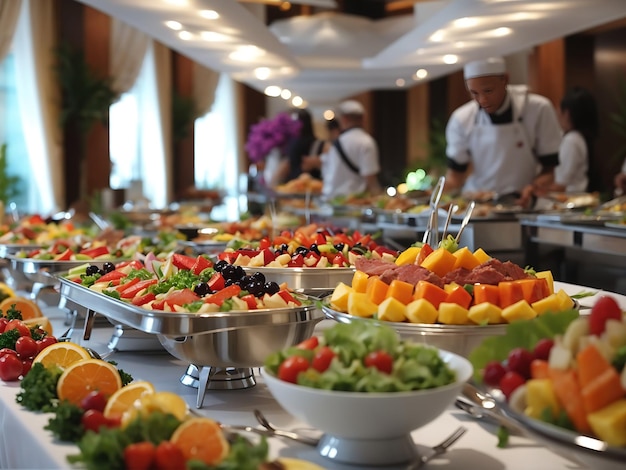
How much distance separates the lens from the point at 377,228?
16.1 feet

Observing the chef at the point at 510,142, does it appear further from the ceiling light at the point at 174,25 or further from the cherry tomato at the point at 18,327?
the cherry tomato at the point at 18,327

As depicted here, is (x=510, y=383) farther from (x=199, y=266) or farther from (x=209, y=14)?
(x=209, y=14)

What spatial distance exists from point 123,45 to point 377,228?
22.8ft

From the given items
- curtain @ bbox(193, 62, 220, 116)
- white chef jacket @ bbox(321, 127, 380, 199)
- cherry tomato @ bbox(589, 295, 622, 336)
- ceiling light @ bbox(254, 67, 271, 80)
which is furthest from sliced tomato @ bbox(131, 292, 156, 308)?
curtain @ bbox(193, 62, 220, 116)

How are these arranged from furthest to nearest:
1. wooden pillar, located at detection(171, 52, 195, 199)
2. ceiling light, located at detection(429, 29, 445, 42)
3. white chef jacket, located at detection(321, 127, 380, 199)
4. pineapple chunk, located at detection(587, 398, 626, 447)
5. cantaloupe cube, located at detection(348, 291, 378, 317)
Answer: wooden pillar, located at detection(171, 52, 195, 199) < white chef jacket, located at detection(321, 127, 380, 199) < ceiling light, located at detection(429, 29, 445, 42) < cantaloupe cube, located at detection(348, 291, 378, 317) < pineapple chunk, located at detection(587, 398, 626, 447)

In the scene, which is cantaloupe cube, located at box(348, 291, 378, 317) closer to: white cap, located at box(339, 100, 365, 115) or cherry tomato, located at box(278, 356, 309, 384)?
cherry tomato, located at box(278, 356, 309, 384)

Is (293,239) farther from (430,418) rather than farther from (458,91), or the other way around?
(458,91)

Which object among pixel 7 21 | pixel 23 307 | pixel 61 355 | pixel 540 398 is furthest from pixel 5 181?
pixel 540 398

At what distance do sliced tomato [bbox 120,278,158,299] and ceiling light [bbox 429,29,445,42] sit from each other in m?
2.55

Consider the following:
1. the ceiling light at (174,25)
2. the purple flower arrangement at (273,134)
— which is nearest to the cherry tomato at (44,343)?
the ceiling light at (174,25)

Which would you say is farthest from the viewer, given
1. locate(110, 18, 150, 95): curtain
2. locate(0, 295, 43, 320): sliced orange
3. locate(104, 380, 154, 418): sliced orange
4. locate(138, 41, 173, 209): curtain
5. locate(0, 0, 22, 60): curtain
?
locate(138, 41, 173, 209): curtain

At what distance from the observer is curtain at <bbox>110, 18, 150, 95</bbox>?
35.4 ft

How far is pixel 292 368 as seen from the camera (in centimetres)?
138

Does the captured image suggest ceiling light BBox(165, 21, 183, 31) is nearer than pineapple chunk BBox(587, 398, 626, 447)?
No
